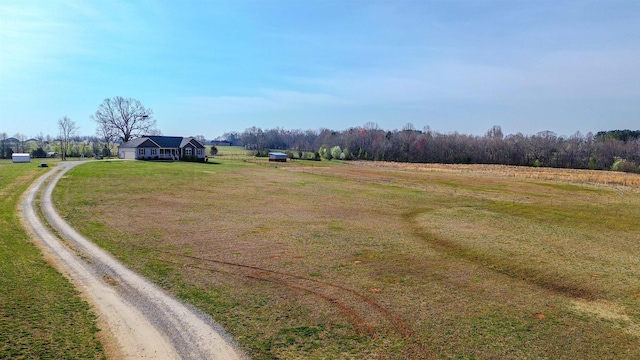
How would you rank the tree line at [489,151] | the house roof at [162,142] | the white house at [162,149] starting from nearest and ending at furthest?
1. the white house at [162,149]
2. the house roof at [162,142]
3. the tree line at [489,151]

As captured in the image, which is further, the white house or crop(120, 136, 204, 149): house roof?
crop(120, 136, 204, 149): house roof

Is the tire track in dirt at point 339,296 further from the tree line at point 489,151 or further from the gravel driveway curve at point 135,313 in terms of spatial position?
the tree line at point 489,151

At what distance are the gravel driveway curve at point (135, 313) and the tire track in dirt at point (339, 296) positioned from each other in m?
2.57

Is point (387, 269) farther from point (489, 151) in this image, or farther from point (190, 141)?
point (489, 151)

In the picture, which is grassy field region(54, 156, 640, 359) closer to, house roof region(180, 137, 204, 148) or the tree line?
house roof region(180, 137, 204, 148)

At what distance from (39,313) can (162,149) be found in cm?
7070

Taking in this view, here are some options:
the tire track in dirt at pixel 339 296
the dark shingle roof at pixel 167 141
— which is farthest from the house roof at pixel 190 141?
the tire track in dirt at pixel 339 296

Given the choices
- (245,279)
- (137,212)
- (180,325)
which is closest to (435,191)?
(137,212)

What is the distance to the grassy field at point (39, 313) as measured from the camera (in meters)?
9.51

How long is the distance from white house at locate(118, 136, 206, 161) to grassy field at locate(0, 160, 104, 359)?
6133cm

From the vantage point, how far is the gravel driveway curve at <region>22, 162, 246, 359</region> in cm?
982

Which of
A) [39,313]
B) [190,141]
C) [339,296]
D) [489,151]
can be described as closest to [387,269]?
[339,296]

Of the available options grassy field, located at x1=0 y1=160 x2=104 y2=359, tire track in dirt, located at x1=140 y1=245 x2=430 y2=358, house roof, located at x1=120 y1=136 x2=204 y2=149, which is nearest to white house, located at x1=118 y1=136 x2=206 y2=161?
house roof, located at x1=120 y1=136 x2=204 y2=149

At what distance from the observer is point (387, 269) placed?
16.8 metres
